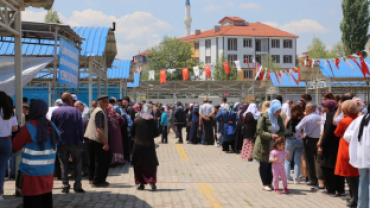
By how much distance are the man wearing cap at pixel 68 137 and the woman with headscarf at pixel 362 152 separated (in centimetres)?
485

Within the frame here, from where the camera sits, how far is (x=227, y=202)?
8.65m

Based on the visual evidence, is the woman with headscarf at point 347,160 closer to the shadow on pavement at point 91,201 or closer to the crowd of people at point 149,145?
the crowd of people at point 149,145

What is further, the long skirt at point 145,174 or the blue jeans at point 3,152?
the long skirt at point 145,174

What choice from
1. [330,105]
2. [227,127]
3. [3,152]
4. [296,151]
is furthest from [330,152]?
[227,127]

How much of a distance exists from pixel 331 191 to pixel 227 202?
2086 mm

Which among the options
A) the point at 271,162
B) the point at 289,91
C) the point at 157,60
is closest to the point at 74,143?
the point at 271,162

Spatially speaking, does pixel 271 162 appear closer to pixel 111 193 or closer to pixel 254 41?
pixel 111 193

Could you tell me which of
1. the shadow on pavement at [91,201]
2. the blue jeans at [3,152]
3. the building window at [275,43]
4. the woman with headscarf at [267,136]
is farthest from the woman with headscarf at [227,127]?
the building window at [275,43]

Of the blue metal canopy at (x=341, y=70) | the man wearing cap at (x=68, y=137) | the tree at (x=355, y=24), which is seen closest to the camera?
the man wearing cap at (x=68, y=137)

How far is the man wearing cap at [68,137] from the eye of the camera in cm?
949

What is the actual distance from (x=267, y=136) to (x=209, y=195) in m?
1.59

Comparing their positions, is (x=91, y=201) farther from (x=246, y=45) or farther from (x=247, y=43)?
(x=247, y=43)

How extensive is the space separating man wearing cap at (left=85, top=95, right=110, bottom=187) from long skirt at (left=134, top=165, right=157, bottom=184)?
0.77m

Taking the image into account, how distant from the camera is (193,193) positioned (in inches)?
379
